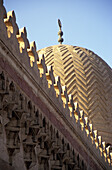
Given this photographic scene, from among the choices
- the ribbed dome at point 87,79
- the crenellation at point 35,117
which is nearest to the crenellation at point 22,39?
the crenellation at point 35,117

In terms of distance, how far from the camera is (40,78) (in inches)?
324

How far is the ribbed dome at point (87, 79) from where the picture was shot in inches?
661

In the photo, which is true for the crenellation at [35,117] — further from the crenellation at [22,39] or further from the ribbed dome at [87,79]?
Result: the ribbed dome at [87,79]

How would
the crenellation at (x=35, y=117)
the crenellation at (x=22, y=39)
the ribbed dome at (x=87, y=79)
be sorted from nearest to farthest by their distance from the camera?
the crenellation at (x=35, y=117) < the crenellation at (x=22, y=39) < the ribbed dome at (x=87, y=79)

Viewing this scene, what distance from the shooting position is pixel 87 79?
1759cm

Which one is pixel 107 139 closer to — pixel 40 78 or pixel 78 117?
pixel 78 117

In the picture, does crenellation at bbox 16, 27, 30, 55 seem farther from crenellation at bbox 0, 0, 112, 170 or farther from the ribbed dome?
the ribbed dome

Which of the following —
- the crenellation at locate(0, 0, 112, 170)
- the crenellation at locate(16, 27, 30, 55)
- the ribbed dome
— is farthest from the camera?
the ribbed dome

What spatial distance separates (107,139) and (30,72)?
963 cm

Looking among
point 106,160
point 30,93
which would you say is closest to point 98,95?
point 106,160

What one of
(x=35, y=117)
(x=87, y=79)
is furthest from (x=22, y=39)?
(x=87, y=79)

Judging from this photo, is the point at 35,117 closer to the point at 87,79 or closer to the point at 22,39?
the point at 22,39

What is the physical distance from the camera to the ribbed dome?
1680 centimetres

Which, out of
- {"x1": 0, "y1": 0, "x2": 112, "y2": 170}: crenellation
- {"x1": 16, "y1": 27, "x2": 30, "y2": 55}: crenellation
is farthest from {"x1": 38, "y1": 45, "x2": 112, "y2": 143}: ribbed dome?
{"x1": 16, "y1": 27, "x2": 30, "y2": 55}: crenellation
